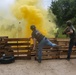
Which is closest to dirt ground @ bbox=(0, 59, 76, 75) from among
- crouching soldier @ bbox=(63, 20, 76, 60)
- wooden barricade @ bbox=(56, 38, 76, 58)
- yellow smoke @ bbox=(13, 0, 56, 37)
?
wooden barricade @ bbox=(56, 38, 76, 58)

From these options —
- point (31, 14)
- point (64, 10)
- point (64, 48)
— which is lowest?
point (64, 48)

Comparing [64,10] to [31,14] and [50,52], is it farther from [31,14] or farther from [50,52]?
[50,52]

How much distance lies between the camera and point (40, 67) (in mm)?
11375

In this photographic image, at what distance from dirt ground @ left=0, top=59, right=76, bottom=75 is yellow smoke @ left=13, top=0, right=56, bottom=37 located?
200 inches

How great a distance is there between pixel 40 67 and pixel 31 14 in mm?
6185

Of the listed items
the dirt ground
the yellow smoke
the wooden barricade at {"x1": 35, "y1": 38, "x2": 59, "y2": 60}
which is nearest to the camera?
the dirt ground

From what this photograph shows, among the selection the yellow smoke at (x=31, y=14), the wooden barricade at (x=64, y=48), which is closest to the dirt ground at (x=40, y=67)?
the wooden barricade at (x=64, y=48)

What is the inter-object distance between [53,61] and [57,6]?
80.2ft

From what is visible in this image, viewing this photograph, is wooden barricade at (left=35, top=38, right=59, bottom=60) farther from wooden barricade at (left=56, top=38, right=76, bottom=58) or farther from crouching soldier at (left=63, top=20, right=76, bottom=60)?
crouching soldier at (left=63, top=20, right=76, bottom=60)

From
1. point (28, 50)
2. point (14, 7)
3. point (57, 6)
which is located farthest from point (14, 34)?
point (57, 6)

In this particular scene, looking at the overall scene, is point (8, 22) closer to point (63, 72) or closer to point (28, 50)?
point (28, 50)

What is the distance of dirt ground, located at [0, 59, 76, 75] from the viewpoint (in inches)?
420

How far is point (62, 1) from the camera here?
3606cm

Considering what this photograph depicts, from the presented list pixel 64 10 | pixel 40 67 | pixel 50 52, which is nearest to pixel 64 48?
pixel 50 52
